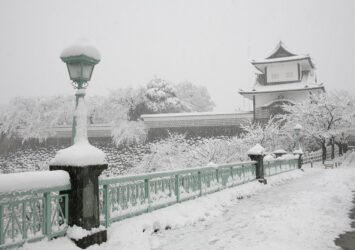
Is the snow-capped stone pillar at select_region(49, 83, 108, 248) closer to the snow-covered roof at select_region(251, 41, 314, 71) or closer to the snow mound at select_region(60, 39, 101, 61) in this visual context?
the snow mound at select_region(60, 39, 101, 61)

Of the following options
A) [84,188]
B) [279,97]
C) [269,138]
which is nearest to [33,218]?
[84,188]

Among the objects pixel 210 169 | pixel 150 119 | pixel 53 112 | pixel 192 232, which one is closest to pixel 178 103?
pixel 150 119

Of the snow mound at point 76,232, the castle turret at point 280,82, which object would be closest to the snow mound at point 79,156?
the snow mound at point 76,232

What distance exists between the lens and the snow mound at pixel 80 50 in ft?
18.4

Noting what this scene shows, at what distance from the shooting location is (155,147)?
3052 centimetres

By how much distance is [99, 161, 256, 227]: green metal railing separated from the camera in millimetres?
6227

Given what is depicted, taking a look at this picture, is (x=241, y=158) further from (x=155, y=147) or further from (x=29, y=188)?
(x=29, y=188)

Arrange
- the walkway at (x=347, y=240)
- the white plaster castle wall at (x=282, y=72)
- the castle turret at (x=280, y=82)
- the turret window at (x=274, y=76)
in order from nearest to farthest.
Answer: the walkway at (x=347, y=240) → the castle turret at (x=280, y=82) → the white plaster castle wall at (x=282, y=72) → the turret window at (x=274, y=76)

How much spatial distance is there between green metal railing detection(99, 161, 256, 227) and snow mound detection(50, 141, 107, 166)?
1.76 feet

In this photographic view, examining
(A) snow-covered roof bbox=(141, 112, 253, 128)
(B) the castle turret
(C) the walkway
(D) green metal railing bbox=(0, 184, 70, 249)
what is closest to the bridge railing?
(C) the walkway

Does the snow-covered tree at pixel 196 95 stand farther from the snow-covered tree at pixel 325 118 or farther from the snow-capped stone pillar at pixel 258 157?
the snow-capped stone pillar at pixel 258 157

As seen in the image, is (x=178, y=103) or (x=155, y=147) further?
(x=178, y=103)

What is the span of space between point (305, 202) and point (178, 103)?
130 feet

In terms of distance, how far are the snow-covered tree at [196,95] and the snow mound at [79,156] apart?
62451mm
